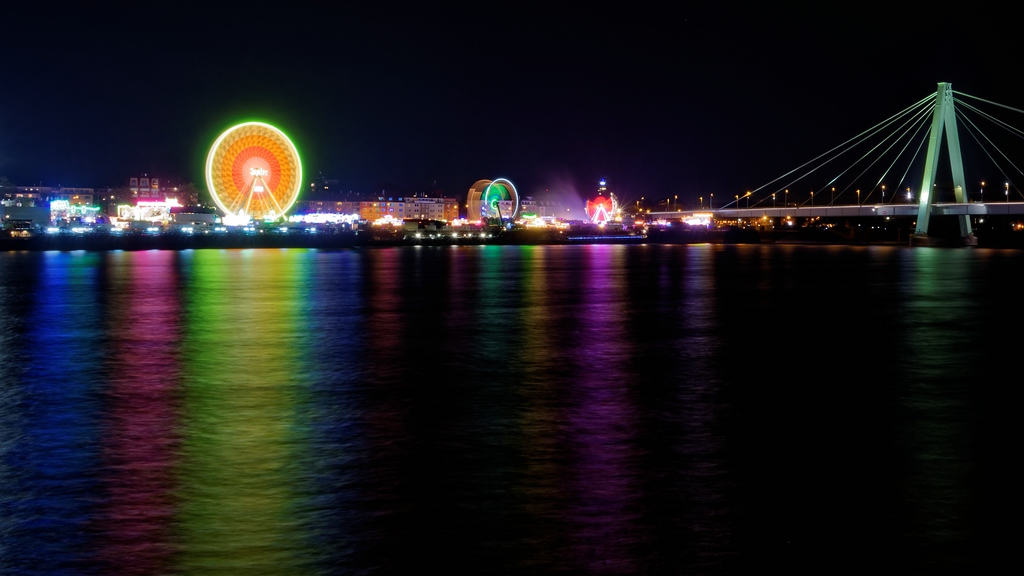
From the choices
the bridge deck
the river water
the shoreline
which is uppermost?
the bridge deck

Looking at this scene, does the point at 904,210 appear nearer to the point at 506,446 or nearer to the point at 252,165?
the point at 252,165

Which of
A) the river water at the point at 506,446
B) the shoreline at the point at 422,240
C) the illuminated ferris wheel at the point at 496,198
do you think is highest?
the illuminated ferris wheel at the point at 496,198

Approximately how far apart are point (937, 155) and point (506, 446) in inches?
2148

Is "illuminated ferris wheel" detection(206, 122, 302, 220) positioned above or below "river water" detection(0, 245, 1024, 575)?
above

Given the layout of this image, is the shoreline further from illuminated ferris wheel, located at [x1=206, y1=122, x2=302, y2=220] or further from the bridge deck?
illuminated ferris wheel, located at [x1=206, y1=122, x2=302, y2=220]

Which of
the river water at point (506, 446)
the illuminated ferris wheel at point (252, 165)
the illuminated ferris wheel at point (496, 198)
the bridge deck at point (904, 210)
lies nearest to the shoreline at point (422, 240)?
the bridge deck at point (904, 210)

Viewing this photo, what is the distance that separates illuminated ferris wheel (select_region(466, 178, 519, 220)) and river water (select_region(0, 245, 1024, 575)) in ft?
233

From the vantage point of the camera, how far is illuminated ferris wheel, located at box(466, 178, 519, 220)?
85.3m

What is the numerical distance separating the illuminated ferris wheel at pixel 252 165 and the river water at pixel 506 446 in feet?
112

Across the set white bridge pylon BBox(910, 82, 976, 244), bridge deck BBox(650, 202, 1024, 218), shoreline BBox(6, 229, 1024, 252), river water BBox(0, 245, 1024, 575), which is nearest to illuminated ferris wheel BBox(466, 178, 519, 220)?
shoreline BBox(6, 229, 1024, 252)

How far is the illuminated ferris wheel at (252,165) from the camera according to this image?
47.2 meters

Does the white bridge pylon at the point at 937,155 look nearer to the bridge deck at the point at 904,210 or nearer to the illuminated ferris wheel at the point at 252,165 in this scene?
the bridge deck at the point at 904,210

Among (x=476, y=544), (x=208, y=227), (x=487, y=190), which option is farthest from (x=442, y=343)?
(x=487, y=190)

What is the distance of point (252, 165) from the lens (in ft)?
158
